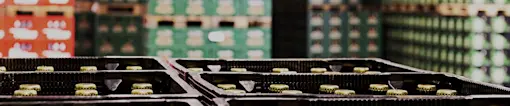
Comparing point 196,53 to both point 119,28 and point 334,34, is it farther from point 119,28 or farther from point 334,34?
point 334,34

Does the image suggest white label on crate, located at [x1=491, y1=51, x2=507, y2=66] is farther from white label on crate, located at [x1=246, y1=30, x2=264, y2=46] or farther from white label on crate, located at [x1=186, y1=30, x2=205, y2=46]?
white label on crate, located at [x1=186, y1=30, x2=205, y2=46]

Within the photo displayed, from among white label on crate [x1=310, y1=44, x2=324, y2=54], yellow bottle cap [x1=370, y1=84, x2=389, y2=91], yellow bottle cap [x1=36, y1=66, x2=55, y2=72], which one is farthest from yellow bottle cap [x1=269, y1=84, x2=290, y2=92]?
white label on crate [x1=310, y1=44, x2=324, y2=54]

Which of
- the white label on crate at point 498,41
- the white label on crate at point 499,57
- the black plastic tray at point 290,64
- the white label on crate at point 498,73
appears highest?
the white label on crate at point 498,41

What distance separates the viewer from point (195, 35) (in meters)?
8.29

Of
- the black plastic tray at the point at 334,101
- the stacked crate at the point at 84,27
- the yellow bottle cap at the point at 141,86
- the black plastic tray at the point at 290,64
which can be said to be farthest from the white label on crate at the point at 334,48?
the black plastic tray at the point at 334,101

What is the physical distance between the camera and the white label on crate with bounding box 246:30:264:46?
8.30 meters

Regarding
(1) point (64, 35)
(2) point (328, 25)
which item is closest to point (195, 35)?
(1) point (64, 35)

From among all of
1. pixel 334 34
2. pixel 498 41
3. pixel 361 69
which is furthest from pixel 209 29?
pixel 361 69

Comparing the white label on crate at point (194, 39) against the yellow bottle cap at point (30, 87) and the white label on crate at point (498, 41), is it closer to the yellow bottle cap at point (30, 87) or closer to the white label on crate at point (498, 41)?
the white label on crate at point (498, 41)

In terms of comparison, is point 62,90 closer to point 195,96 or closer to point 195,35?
point 195,96

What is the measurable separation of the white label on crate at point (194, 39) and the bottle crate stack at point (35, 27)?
117 centimetres

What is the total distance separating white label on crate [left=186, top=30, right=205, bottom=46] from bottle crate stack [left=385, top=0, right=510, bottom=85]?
117 inches

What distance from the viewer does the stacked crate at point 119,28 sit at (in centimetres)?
813

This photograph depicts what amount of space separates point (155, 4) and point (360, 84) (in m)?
4.87
